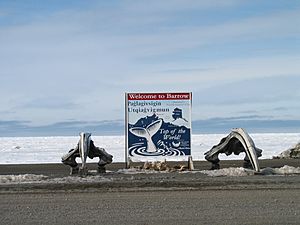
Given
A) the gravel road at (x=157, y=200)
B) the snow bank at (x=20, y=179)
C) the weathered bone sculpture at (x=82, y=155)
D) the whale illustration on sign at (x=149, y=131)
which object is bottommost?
the gravel road at (x=157, y=200)

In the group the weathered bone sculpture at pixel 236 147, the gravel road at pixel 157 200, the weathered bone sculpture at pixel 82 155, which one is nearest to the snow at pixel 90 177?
the gravel road at pixel 157 200

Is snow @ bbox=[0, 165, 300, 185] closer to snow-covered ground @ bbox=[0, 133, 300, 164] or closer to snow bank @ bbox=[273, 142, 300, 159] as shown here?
snow bank @ bbox=[273, 142, 300, 159]

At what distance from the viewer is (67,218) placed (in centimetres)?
1300

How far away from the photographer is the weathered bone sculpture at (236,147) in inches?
945

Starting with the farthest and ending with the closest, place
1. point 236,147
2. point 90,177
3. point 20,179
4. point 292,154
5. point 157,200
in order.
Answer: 1. point 292,154
2. point 236,147
3. point 90,177
4. point 20,179
5. point 157,200

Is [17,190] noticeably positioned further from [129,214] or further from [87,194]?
[129,214]

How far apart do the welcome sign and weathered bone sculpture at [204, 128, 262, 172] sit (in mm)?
1204

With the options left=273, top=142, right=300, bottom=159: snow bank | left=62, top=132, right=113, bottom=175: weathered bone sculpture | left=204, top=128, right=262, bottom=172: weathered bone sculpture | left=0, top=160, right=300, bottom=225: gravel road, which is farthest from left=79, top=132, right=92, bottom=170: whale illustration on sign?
left=273, top=142, right=300, bottom=159: snow bank

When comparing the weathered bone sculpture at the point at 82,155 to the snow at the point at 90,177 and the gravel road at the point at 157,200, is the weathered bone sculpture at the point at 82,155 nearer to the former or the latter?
the snow at the point at 90,177

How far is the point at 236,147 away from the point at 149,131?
135 inches

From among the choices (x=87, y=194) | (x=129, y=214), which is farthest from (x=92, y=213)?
(x=87, y=194)

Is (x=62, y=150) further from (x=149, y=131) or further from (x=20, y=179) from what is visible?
(x=20, y=179)

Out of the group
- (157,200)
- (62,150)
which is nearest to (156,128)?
(157,200)

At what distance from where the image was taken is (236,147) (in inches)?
1000
